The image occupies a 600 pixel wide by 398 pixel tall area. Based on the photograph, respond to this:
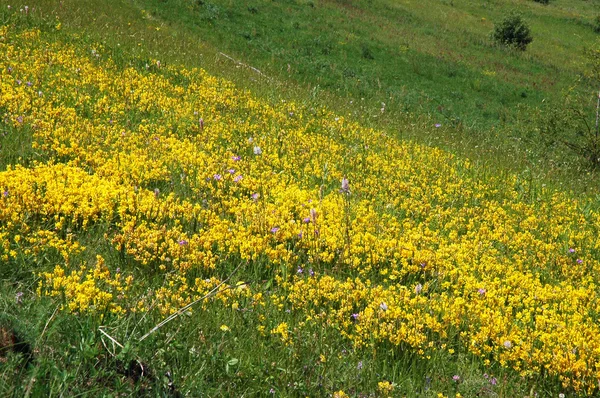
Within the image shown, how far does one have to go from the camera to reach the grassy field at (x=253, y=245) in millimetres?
3656

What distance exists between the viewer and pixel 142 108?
894 cm

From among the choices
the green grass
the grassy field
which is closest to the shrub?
the green grass

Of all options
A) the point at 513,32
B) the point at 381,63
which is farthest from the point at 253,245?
the point at 513,32

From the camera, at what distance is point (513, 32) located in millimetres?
40656

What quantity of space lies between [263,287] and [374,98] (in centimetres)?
1524

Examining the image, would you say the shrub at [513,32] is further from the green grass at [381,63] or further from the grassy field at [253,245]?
the grassy field at [253,245]

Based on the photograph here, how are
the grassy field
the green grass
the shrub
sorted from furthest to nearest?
the shrub → the green grass → the grassy field

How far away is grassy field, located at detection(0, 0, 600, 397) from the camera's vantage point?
12.0 ft

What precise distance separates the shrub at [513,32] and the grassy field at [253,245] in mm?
32561

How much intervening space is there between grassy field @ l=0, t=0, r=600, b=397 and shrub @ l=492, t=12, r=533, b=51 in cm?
3256

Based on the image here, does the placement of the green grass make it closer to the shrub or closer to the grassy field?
the grassy field

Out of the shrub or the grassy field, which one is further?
the shrub

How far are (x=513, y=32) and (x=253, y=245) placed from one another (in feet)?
136

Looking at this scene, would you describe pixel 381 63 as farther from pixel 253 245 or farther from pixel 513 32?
pixel 253 245
